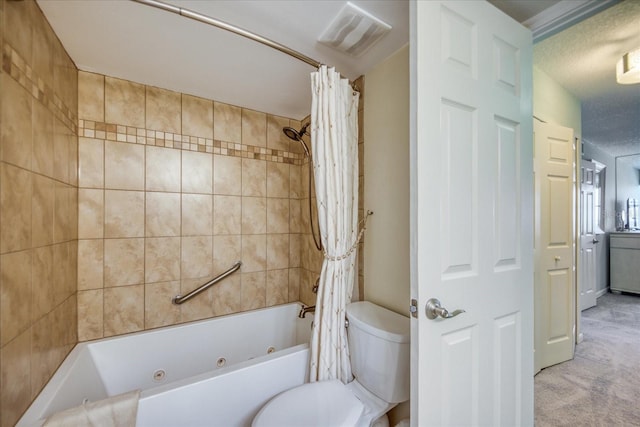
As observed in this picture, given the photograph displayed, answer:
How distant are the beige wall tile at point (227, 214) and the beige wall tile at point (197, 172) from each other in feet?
0.39

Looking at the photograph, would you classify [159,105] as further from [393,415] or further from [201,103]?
[393,415]

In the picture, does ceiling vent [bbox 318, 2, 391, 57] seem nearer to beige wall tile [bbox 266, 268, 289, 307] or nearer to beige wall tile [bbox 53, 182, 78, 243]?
beige wall tile [bbox 53, 182, 78, 243]

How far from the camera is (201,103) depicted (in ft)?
6.46

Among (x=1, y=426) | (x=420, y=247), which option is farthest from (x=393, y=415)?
(x=1, y=426)

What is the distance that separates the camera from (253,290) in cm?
217

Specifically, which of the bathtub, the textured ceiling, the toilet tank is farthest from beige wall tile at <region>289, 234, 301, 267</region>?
the textured ceiling

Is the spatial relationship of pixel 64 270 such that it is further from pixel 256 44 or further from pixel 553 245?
pixel 553 245

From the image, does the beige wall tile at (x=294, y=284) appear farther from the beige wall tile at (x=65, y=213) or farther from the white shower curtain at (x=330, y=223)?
the beige wall tile at (x=65, y=213)

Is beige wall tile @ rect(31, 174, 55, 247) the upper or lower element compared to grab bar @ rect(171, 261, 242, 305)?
upper

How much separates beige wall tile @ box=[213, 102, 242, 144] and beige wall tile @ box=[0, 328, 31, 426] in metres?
1.55

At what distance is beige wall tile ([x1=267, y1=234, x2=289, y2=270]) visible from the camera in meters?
2.25

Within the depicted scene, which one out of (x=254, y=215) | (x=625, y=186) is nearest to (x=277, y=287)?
(x=254, y=215)

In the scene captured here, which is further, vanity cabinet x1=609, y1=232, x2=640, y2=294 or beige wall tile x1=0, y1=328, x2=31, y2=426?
vanity cabinet x1=609, y1=232, x2=640, y2=294

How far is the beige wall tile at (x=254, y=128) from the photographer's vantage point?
214 centimetres
